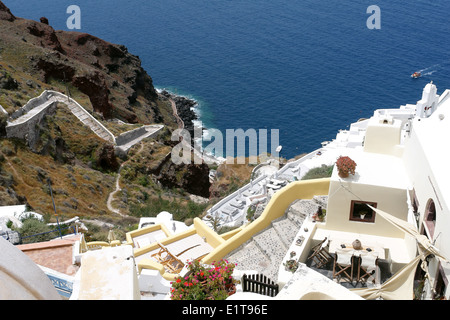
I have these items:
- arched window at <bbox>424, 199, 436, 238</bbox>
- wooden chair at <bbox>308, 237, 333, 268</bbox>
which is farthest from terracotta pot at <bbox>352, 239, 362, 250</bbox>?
arched window at <bbox>424, 199, 436, 238</bbox>

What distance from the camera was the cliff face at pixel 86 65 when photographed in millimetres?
63344

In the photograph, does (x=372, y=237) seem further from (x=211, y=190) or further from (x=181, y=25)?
(x=181, y=25)

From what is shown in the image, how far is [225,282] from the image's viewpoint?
11172 millimetres

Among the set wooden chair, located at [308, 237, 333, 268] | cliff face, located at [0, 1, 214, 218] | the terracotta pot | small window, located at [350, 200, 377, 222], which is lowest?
wooden chair, located at [308, 237, 333, 268]

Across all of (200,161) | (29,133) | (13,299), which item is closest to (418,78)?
(200,161)

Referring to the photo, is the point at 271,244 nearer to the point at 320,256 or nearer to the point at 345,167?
the point at 320,256

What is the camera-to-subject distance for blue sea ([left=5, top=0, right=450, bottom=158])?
75.7 metres

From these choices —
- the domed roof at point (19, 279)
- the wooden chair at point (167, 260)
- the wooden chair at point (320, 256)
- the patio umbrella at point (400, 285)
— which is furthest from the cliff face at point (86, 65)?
the domed roof at point (19, 279)

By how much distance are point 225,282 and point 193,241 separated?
9.40 m

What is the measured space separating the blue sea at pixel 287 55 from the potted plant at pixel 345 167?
50.2 m

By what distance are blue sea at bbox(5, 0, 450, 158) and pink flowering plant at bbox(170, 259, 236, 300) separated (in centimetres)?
5453

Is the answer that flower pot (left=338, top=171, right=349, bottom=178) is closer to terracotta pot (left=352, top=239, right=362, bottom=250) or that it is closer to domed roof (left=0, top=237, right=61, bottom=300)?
terracotta pot (left=352, top=239, right=362, bottom=250)

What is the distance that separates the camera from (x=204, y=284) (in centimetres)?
1078

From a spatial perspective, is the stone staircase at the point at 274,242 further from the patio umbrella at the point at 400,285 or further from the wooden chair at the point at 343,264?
the patio umbrella at the point at 400,285
